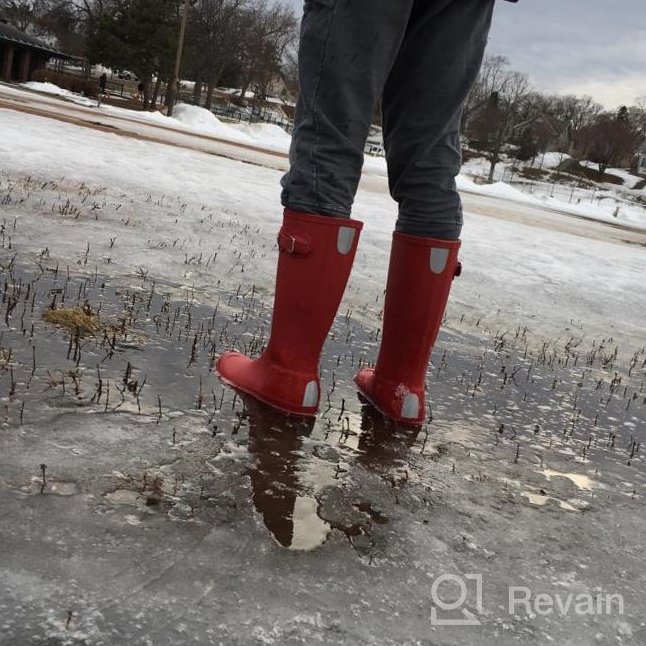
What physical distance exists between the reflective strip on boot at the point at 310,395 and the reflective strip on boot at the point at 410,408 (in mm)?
232

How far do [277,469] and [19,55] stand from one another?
147 feet

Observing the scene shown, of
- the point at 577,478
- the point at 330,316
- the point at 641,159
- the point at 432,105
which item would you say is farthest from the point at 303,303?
the point at 641,159

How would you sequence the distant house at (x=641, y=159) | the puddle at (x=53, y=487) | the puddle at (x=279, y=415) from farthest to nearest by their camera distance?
the distant house at (x=641, y=159), the puddle at (x=279, y=415), the puddle at (x=53, y=487)

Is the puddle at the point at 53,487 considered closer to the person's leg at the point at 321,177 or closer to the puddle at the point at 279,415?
the puddle at the point at 279,415

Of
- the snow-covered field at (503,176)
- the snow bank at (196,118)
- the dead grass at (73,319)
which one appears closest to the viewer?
the dead grass at (73,319)

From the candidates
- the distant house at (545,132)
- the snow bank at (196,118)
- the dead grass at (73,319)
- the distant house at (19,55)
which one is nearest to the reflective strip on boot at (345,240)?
the dead grass at (73,319)

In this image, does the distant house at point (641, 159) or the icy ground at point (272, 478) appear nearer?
the icy ground at point (272, 478)

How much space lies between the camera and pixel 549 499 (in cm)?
153

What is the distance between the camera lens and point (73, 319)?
221 cm

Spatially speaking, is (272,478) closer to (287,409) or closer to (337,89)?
(287,409)

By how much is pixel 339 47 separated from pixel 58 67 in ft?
207

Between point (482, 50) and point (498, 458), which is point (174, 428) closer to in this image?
point (498, 458)

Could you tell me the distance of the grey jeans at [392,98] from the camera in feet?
5.72

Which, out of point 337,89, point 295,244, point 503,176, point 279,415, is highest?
point 503,176
